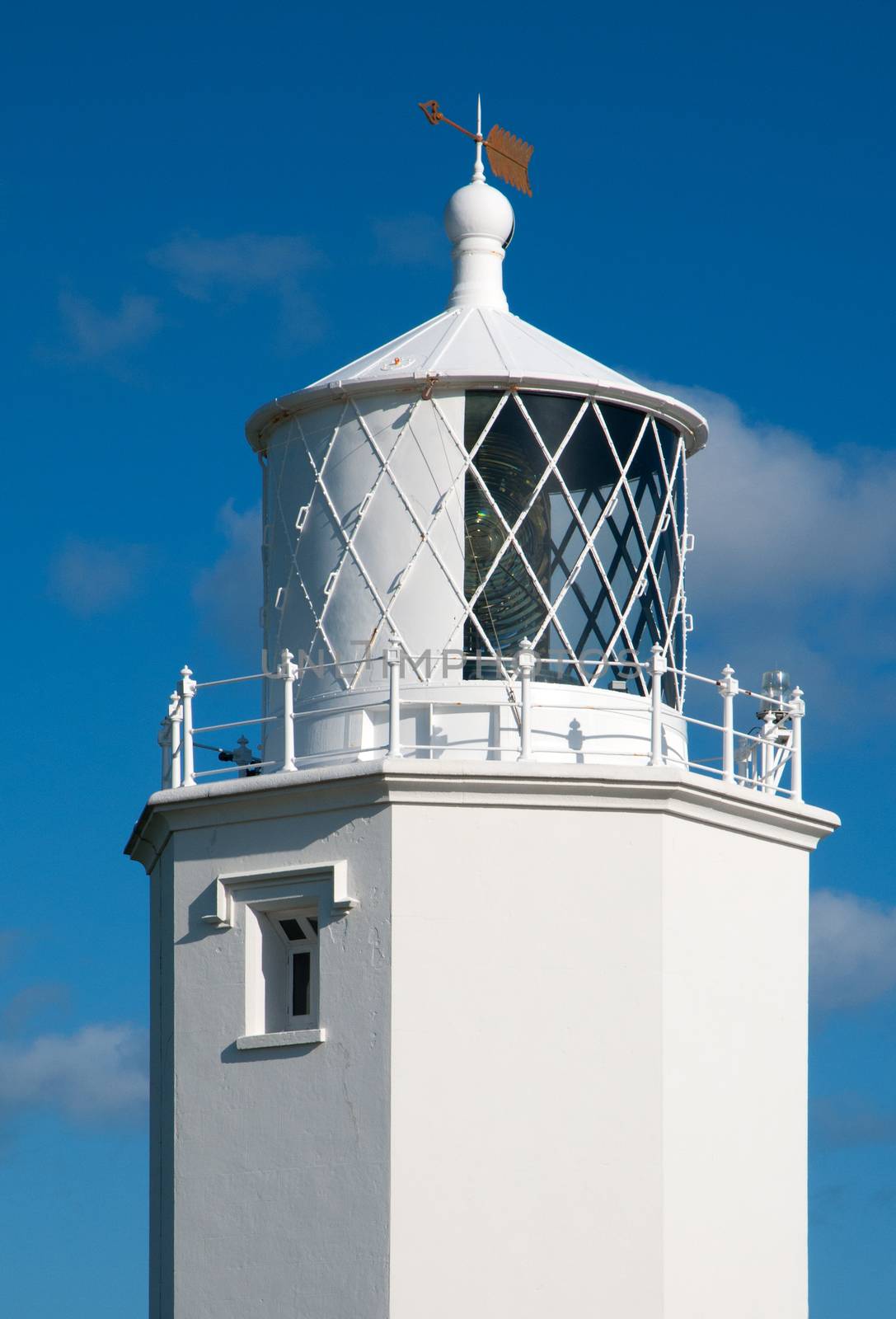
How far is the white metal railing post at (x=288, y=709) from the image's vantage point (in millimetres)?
14977

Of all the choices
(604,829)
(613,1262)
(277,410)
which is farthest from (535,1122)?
(277,410)

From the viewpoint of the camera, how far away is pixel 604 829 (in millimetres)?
14812

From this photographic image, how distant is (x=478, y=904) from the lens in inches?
577

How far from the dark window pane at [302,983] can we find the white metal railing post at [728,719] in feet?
10.1

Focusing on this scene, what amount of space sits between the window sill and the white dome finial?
567cm

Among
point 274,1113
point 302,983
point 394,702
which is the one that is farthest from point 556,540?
point 274,1113

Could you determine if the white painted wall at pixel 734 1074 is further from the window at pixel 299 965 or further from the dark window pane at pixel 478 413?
the dark window pane at pixel 478 413

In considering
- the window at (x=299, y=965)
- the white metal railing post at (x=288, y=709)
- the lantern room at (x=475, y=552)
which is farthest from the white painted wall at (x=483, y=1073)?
the lantern room at (x=475, y=552)

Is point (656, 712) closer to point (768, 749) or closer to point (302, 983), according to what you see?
point (768, 749)

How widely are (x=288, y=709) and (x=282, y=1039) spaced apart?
7.07 feet

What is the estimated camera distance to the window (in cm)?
1515

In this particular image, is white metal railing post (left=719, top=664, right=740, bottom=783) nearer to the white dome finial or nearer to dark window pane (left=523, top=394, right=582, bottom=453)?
dark window pane (left=523, top=394, right=582, bottom=453)

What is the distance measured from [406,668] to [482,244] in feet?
12.1

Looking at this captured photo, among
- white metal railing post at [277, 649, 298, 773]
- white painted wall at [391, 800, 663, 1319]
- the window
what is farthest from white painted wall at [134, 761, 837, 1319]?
the window
